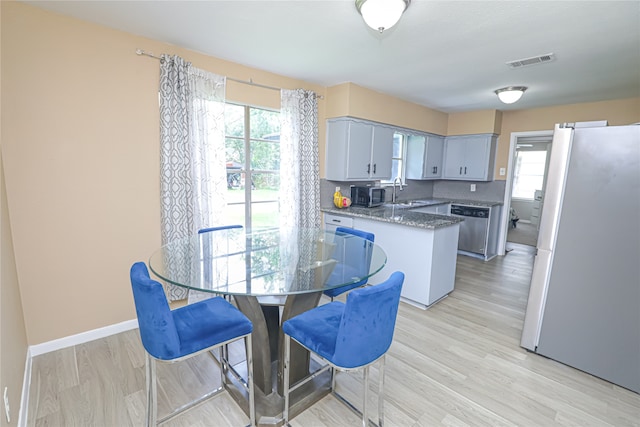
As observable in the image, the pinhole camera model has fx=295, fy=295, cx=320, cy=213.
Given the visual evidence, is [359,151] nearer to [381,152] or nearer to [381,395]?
[381,152]

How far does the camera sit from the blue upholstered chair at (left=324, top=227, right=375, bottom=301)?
5.54 ft

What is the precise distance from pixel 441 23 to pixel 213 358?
9.86 feet

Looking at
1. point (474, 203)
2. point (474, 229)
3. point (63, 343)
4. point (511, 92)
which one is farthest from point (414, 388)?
point (474, 203)

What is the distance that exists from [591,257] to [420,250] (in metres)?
1.31

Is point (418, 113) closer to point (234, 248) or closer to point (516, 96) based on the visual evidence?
point (516, 96)

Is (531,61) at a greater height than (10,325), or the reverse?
(531,61)

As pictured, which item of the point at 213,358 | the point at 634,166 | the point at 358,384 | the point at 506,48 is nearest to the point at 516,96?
the point at 506,48

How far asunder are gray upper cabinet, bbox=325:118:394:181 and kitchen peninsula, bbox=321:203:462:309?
70 cm

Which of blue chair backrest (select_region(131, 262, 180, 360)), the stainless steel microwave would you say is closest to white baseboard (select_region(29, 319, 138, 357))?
blue chair backrest (select_region(131, 262, 180, 360))

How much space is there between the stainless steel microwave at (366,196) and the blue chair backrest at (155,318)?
126 inches

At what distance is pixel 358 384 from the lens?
79.8 inches

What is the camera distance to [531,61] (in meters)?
2.79

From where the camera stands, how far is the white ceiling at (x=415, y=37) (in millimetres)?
1973

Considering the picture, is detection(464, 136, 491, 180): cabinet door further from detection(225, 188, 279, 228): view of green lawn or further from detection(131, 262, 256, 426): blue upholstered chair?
detection(131, 262, 256, 426): blue upholstered chair
